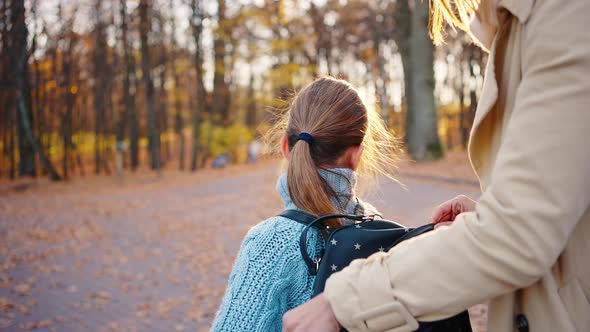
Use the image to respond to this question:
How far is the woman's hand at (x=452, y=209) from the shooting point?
1718 millimetres

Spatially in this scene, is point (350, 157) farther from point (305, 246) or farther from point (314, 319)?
point (314, 319)

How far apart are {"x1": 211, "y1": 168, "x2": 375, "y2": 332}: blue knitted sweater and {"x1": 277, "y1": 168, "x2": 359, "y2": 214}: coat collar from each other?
12 centimetres

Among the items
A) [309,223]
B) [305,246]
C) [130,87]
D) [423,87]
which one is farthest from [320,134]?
[130,87]

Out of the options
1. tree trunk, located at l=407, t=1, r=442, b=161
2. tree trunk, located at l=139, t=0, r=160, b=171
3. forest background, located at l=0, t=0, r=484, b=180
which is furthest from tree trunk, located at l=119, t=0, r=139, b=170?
tree trunk, located at l=407, t=1, r=442, b=161

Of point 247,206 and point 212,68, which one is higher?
point 212,68

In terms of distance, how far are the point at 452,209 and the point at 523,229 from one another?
74cm

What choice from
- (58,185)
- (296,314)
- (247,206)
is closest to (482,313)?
(296,314)

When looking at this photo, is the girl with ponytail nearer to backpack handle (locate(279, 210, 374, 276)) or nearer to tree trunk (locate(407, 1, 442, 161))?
backpack handle (locate(279, 210, 374, 276))

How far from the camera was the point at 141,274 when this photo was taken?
8320 millimetres

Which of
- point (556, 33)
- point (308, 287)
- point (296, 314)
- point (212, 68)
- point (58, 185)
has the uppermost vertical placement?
point (212, 68)

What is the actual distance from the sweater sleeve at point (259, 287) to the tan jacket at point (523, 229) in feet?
2.14

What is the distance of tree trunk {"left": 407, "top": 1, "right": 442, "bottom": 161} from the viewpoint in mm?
17797

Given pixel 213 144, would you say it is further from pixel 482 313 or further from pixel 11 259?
pixel 482 313

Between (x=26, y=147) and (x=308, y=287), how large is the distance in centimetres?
3037
